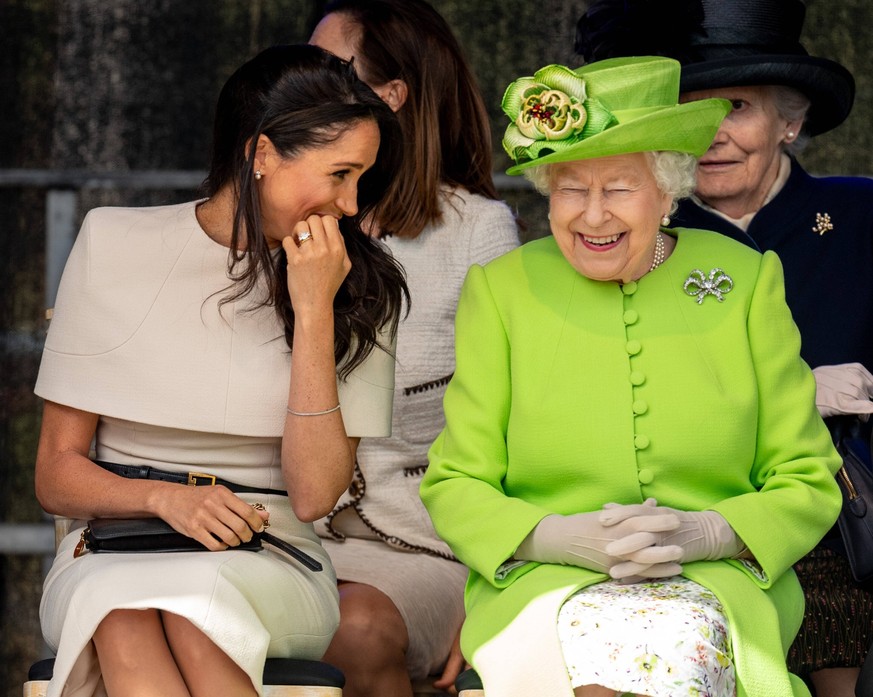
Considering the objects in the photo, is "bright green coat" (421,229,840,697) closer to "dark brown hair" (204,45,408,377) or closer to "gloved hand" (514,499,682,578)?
"gloved hand" (514,499,682,578)

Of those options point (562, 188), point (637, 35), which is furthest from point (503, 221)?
point (562, 188)

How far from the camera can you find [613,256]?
3500 mm

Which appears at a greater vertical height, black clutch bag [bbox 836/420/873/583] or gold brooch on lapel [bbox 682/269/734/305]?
gold brooch on lapel [bbox 682/269/734/305]

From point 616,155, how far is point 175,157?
8.36 feet

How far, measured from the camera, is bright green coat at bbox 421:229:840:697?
3352mm

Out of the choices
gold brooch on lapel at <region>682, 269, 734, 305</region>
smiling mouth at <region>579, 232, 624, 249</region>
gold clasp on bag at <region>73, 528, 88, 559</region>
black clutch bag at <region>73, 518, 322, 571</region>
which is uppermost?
smiling mouth at <region>579, 232, 624, 249</region>

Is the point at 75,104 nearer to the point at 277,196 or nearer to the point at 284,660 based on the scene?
the point at 277,196

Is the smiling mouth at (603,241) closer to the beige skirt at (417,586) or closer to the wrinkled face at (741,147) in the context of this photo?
the wrinkled face at (741,147)

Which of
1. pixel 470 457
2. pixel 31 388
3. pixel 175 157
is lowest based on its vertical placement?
pixel 31 388

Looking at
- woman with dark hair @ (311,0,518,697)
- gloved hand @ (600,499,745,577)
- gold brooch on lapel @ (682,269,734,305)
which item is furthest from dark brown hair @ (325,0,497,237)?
gloved hand @ (600,499,745,577)

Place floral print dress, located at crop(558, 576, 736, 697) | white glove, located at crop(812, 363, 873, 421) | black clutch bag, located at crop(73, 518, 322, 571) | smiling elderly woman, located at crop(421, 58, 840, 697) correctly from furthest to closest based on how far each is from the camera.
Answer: white glove, located at crop(812, 363, 873, 421) < black clutch bag, located at crop(73, 518, 322, 571) < smiling elderly woman, located at crop(421, 58, 840, 697) < floral print dress, located at crop(558, 576, 736, 697)

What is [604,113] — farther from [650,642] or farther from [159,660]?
[159,660]

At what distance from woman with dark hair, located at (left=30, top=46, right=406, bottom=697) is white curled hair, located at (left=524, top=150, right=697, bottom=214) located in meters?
0.39

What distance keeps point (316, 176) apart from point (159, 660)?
1.15m
